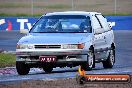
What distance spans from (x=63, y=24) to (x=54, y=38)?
4.06 feet

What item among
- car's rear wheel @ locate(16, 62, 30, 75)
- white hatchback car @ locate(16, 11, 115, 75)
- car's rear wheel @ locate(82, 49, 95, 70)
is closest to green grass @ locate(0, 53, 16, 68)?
white hatchback car @ locate(16, 11, 115, 75)

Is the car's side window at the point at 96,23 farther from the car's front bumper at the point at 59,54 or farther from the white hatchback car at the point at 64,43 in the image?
the car's front bumper at the point at 59,54

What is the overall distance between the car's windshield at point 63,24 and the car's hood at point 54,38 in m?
0.40

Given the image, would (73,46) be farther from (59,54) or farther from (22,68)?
(22,68)

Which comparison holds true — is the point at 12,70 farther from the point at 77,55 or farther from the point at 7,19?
the point at 7,19

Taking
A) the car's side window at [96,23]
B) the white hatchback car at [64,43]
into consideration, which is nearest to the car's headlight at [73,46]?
the white hatchback car at [64,43]

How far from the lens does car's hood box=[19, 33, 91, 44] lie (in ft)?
56.0

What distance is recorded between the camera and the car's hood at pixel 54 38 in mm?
17062

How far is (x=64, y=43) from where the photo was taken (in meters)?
17.0

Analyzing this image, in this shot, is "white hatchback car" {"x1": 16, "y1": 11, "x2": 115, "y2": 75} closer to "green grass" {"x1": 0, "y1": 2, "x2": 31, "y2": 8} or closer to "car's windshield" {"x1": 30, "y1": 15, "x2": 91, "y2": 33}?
"car's windshield" {"x1": 30, "y1": 15, "x2": 91, "y2": 33}

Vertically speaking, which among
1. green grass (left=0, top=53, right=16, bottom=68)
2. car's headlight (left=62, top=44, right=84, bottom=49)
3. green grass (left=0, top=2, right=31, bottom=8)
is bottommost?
green grass (left=0, top=53, right=16, bottom=68)

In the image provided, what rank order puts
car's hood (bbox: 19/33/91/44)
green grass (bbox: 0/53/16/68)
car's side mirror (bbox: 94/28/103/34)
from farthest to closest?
green grass (bbox: 0/53/16/68) → car's side mirror (bbox: 94/28/103/34) → car's hood (bbox: 19/33/91/44)

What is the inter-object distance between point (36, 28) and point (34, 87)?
4955 millimetres

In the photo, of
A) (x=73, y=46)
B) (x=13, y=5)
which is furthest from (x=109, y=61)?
(x=13, y=5)
